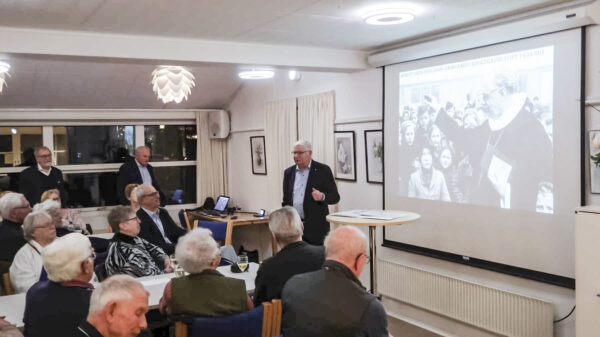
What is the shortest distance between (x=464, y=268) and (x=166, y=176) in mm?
5264

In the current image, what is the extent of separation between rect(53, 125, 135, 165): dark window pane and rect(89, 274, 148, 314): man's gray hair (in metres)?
6.33

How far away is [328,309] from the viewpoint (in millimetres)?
2148

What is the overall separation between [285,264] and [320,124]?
137 inches

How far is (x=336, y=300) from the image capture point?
7.06 ft

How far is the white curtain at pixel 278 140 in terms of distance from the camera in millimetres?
6898

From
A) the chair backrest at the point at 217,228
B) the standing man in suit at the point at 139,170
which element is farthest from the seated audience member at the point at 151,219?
the standing man in suit at the point at 139,170

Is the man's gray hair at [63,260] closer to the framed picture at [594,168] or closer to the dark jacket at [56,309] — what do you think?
the dark jacket at [56,309]

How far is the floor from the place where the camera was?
16.2 ft

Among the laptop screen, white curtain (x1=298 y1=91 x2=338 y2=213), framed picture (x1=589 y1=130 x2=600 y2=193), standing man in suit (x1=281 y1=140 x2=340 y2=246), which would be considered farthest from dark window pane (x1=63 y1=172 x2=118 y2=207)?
framed picture (x1=589 y1=130 x2=600 y2=193)

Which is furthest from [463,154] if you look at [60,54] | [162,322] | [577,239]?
[60,54]

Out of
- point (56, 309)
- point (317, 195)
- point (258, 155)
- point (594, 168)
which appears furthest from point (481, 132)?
point (258, 155)

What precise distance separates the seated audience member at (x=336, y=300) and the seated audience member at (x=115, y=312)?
0.61 m

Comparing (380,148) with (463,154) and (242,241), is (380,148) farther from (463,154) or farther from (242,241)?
(242,241)

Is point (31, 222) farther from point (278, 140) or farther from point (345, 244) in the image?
point (278, 140)
